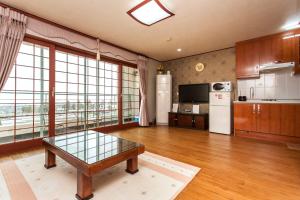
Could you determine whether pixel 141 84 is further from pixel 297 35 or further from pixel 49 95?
pixel 297 35

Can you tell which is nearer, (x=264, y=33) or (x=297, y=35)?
(x=297, y=35)

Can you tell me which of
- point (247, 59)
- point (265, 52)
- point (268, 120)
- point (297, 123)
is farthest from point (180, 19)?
point (297, 123)

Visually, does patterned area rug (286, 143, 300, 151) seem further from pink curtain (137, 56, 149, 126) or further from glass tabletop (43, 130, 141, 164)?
pink curtain (137, 56, 149, 126)

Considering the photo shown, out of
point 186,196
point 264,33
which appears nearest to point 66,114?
point 186,196

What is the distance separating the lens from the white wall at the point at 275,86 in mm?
3350

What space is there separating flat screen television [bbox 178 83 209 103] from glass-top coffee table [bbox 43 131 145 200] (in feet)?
11.3

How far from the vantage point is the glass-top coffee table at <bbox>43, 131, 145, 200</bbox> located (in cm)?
130

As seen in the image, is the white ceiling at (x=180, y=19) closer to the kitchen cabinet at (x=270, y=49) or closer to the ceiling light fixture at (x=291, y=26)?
the ceiling light fixture at (x=291, y=26)

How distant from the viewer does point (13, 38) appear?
2404mm

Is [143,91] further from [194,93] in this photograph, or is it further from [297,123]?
[297,123]

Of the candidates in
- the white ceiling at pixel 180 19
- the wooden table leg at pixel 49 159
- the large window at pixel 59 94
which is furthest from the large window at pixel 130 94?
the wooden table leg at pixel 49 159

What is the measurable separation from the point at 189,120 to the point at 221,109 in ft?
3.41

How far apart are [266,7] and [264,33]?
121 cm

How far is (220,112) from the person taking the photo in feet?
13.1
